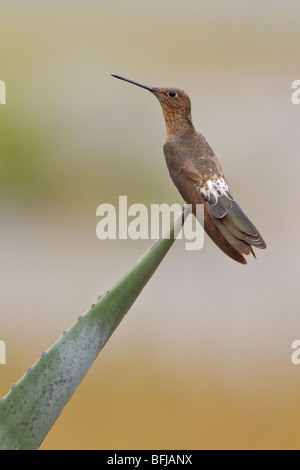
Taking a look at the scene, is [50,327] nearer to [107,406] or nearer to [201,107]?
[107,406]

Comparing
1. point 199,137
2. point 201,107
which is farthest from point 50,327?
point 199,137

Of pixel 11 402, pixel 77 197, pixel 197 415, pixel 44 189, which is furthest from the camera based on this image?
pixel 44 189

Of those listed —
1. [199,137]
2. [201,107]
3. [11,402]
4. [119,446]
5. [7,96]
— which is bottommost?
[119,446]

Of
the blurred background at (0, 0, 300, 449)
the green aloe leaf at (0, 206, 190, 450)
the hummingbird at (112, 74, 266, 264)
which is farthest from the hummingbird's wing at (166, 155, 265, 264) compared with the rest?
the blurred background at (0, 0, 300, 449)

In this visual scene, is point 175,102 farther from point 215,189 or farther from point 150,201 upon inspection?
point 150,201

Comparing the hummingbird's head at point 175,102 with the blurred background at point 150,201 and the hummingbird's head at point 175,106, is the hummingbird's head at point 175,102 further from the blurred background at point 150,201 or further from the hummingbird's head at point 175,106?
the blurred background at point 150,201

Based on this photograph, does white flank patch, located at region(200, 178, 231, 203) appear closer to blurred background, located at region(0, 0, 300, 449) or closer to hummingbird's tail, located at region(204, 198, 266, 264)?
hummingbird's tail, located at region(204, 198, 266, 264)

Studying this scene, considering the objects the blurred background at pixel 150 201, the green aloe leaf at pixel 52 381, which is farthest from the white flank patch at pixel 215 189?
the blurred background at pixel 150 201
